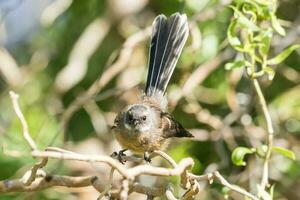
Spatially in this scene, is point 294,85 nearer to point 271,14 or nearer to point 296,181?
point 296,181

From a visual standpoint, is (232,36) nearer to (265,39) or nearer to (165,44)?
(265,39)

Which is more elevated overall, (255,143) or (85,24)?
(85,24)

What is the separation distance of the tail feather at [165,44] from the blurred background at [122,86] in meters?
0.15

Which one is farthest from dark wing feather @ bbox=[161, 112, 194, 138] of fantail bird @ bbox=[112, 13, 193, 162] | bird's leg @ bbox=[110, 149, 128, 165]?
bird's leg @ bbox=[110, 149, 128, 165]

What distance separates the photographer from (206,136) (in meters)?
4.21

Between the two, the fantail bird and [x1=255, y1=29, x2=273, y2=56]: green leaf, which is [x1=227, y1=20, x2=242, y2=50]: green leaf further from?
the fantail bird

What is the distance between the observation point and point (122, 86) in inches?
172

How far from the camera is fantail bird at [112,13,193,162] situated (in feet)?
11.8

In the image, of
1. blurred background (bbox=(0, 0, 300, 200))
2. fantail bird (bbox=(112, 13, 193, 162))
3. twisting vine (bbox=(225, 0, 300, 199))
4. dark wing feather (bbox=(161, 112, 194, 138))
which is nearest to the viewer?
twisting vine (bbox=(225, 0, 300, 199))

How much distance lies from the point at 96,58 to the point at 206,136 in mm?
1070

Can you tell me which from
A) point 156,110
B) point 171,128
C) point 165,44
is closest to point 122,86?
point 156,110

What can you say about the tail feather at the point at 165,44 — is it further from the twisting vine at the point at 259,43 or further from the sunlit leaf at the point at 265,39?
the sunlit leaf at the point at 265,39

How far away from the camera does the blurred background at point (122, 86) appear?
393cm

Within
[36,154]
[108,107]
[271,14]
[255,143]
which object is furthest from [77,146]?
[36,154]
